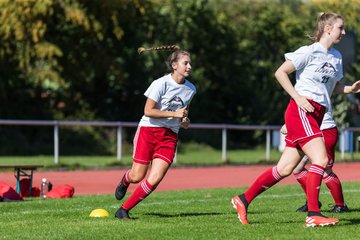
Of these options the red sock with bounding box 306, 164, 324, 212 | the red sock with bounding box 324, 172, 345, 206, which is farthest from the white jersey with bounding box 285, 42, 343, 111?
the red sock with bounding box 324, 172, 345, 206

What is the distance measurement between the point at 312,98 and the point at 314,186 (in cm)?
92

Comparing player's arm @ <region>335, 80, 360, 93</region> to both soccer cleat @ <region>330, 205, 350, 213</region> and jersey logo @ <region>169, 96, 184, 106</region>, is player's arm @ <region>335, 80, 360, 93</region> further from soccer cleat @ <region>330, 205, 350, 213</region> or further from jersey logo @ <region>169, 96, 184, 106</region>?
soccer cleat @ <region>330, 205, 350, 213</region>

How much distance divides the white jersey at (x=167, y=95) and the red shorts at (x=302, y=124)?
4.93ft

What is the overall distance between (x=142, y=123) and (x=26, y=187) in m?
5.77

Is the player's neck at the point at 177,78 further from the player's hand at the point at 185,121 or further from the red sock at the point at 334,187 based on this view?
the red sock at the point at 334,187

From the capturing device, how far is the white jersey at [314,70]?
955cm

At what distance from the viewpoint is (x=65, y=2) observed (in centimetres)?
3428

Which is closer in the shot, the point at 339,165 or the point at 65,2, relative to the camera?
the point at 339,165

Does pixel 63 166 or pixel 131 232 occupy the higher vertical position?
pixel 131 232

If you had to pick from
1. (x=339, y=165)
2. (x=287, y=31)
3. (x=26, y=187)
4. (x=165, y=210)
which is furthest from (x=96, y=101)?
(x=165, y=210)

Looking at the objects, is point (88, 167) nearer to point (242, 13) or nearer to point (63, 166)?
point (63, 166)

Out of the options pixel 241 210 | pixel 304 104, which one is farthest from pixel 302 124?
pixel 241 210

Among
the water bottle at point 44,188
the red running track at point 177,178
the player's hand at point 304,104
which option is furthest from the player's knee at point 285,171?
the red running track at point 177,178

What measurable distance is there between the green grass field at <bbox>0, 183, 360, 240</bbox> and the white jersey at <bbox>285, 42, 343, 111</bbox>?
140 centimetres
